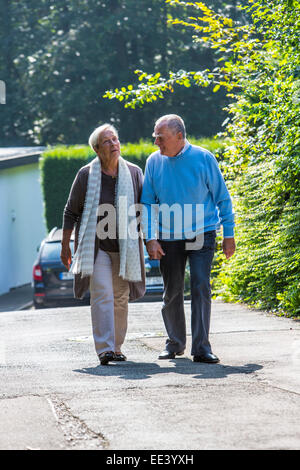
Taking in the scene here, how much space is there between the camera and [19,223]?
2719 cm

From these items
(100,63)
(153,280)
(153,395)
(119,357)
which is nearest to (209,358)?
(119,357)

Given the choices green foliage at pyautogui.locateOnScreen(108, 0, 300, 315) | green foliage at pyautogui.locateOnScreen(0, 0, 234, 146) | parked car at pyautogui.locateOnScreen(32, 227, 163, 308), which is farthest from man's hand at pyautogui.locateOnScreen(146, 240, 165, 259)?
green foliage at pyautogui.locateOnScreen(0, 0, 234, 146)

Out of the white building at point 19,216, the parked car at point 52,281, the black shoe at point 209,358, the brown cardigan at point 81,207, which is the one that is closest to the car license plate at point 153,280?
the parked car at point 52,281

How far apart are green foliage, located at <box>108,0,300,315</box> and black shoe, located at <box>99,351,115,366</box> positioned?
311 centimetres

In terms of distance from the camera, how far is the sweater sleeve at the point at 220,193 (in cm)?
660

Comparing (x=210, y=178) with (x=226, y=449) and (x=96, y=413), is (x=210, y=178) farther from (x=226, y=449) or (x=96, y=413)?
(x=226, y=449)

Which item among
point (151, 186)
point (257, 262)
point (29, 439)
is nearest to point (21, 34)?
point (257, 262)

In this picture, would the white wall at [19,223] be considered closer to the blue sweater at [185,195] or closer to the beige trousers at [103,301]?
the beige trousers at [103,301]

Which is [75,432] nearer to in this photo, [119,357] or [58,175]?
[119,357]

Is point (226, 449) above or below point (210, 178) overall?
below

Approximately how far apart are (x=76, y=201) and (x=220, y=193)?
101cm

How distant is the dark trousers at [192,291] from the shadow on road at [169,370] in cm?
20
